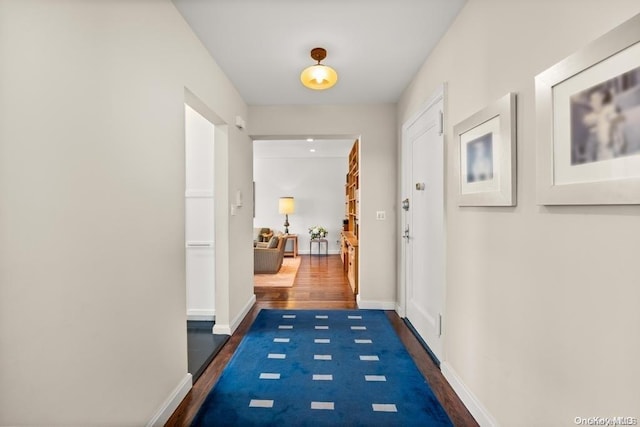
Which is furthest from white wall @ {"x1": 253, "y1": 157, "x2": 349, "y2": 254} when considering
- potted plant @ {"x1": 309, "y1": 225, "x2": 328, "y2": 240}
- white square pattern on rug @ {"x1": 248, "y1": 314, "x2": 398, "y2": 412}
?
white square pattern on rug @ {"x1": 248, "y1": 314, "x2": 398, "y2": 412}

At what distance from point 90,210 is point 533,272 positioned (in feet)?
5.88

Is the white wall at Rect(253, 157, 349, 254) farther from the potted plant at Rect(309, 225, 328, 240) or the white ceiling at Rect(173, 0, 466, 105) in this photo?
the white ceiling at Rect(173, 0, 466, 105)

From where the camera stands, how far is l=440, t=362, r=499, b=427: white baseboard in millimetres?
1692

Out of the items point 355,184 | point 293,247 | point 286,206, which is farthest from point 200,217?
point 293,247

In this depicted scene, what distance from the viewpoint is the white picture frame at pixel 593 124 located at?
2.96 feet

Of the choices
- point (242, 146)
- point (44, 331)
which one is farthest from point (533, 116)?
point (242, 146)

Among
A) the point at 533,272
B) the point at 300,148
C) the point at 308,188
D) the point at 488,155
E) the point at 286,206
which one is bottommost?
the point at 533,272

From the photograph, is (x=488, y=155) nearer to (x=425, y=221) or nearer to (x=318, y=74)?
(x=425, y=221)

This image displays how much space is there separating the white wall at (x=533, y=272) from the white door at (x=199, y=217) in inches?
94.0

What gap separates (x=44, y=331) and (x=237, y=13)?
1947 millimetres

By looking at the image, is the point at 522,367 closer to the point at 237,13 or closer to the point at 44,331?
the point at 44,331

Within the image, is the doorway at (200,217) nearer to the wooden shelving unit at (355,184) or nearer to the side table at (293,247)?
the wooden shelving unit at (355,184)

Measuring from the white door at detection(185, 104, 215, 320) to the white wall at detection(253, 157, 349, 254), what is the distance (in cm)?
501

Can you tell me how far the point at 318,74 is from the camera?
8.00ft
